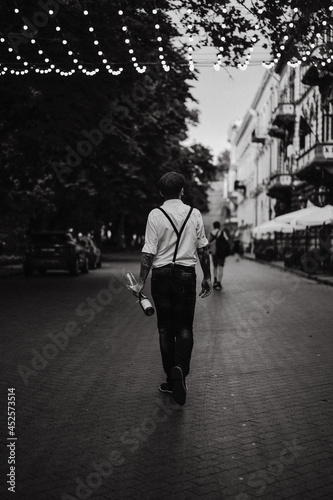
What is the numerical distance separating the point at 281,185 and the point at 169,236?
42.4 metres

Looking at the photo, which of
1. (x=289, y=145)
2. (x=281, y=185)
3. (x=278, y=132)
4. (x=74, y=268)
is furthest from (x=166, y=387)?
(x=278, y=132)

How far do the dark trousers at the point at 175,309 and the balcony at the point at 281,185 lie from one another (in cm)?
4231

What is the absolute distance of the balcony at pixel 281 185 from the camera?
1896 inches

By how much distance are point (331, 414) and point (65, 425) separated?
2.02 metres

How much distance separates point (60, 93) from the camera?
17.8 metres

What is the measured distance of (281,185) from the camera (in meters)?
48.2

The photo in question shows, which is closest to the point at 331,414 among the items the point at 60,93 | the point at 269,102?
the point at 60,93

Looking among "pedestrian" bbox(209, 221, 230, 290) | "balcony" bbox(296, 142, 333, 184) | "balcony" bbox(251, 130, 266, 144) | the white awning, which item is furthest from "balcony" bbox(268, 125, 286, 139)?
"pedestrian" bbox(209, 221, 230, 290)

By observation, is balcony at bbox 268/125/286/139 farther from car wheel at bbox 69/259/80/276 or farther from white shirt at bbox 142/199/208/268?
white shirt at bbox 142/199/208/268

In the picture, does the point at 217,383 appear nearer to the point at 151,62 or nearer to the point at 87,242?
the point at 151,62

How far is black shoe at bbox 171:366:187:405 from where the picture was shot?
6227 millimetres

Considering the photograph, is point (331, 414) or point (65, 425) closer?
point (65, 425)

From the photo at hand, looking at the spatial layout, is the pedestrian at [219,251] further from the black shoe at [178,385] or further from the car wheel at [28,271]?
the black shoe at [178,385]

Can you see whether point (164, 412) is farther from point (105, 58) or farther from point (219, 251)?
point (219, 251)
